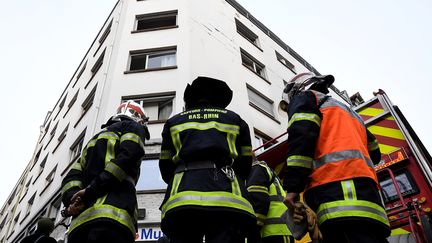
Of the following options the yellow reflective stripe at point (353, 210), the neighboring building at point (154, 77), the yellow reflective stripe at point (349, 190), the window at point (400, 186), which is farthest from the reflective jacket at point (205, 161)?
the neighboring building at point (154, 77)

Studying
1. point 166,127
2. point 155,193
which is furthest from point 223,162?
point 155,193

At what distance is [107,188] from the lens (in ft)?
9.64

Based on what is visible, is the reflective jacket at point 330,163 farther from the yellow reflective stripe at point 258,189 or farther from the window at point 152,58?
the window at point 152,58

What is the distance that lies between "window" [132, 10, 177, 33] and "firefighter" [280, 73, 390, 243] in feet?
44.0

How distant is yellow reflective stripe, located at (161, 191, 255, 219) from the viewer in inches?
90.8

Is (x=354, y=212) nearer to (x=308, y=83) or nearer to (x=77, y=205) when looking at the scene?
(x=308, y=83)

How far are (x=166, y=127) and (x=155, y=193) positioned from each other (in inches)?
275

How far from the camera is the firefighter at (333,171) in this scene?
7.21 feet

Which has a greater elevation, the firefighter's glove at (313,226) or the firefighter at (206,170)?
the firefighter at (206,170)

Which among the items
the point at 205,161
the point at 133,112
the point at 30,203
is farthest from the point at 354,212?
the point at 30,203

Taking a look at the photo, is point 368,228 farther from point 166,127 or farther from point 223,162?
point 166,127

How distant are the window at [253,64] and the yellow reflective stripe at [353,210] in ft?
47.2

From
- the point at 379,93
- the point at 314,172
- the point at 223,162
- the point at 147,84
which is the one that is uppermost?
the point at 147,84

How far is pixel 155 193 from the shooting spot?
9562 millimetres
